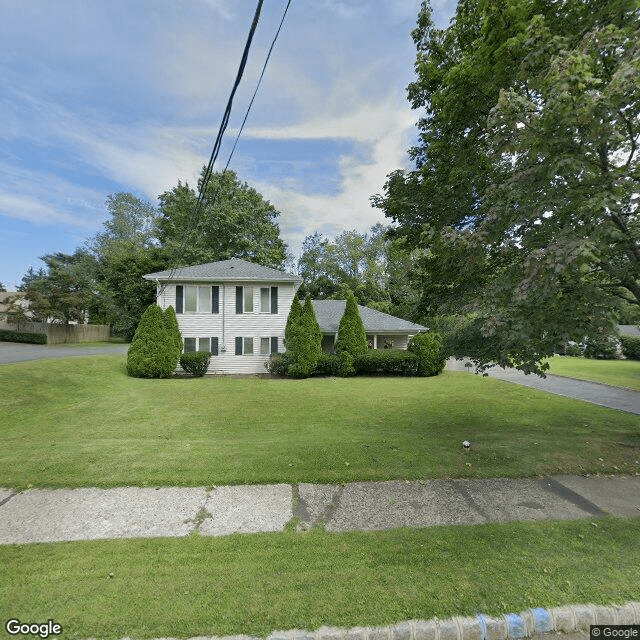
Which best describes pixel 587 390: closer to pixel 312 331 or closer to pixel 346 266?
pixel 312 331

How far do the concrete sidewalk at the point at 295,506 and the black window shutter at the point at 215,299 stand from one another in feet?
44.9

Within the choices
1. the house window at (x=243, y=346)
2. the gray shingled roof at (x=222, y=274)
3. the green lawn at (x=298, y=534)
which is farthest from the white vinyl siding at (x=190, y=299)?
the green lawn at (x=298, y=534)

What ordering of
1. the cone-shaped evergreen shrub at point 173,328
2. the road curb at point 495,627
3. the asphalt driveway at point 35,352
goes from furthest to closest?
Result: the asphalt driveway at point 35,352 < the cone-shaped evergreen shrub at point 173,328 < the road curb at point 495,627

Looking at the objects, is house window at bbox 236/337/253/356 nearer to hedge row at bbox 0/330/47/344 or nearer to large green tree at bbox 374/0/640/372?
large green tree at bbox 374/0/640/372

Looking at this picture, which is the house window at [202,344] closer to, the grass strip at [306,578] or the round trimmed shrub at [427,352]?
the round trimmed shrub at [427,352]

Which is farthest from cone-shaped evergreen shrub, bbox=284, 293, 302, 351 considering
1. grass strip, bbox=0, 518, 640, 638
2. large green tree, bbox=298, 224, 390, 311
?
large green tree, bbox=298, 224, 390, 311

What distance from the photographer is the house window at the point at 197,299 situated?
690 inches

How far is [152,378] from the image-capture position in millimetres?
15305

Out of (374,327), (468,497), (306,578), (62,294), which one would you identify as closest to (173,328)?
(374,327)

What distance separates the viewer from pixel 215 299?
17.8m

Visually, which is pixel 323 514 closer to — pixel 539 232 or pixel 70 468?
pixel 70 468

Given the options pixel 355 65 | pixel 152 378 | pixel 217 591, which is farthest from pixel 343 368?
pixel 217 591

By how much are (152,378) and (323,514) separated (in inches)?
539

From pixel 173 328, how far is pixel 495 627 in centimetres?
1619
